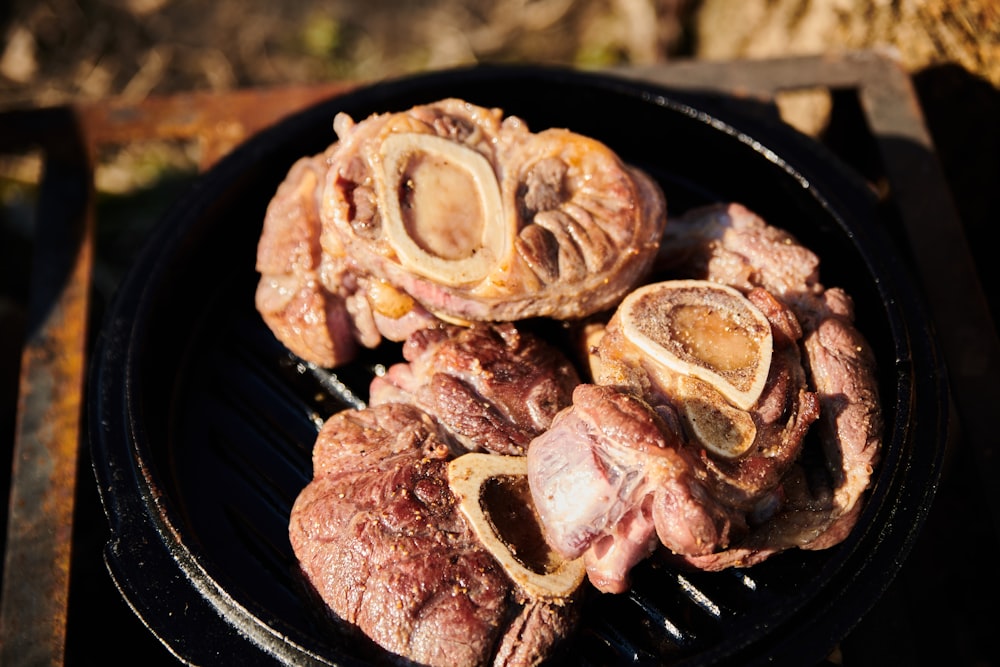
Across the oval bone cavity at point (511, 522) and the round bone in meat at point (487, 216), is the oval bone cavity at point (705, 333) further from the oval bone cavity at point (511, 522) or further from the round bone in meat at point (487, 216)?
the oval bone cavity at point (511, 522)

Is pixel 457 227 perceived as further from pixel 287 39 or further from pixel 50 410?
pixel 287 39

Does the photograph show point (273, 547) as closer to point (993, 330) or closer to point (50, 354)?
point (50, 354)

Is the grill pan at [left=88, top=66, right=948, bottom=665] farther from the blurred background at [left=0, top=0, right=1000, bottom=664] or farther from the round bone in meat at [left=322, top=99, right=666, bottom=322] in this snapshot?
the blurred background at [left=0, top=0, right=1000, bottom=664]

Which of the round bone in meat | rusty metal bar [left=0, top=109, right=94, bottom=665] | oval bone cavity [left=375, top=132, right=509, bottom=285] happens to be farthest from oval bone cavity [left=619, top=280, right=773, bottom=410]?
rusty metal bar [left=0, top=109, right=94, bottom=665]

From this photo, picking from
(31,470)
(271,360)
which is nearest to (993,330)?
(271,360)

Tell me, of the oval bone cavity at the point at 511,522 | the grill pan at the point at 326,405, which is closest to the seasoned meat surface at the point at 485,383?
the oval bone cavity at the point at 511,522

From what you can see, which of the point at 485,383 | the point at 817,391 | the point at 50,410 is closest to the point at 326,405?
the point at 485,383
